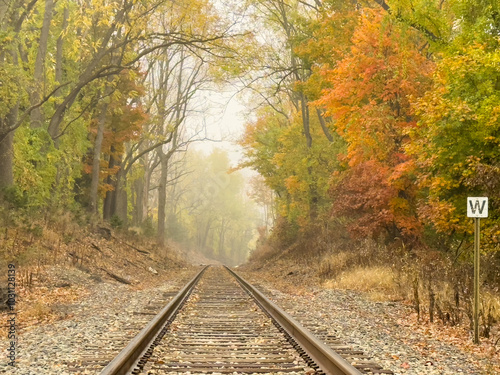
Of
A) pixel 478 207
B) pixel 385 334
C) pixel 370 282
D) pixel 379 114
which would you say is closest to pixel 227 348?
pixel 385 334

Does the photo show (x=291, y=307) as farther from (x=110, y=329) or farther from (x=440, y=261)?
(x=440, y=261)

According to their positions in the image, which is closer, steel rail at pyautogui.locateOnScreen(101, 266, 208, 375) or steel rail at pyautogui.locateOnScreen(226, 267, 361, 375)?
steel rail at pyautogui.locateOnScreen(101, 266, 208, 375)

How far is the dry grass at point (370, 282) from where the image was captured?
12.4 meters

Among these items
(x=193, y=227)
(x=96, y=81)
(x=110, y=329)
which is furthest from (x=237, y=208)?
(x=110, y=329)

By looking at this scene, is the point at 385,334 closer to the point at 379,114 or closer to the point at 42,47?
the point at 379,114

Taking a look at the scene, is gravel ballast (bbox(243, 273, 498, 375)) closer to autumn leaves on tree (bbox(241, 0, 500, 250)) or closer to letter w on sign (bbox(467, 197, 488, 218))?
letter w on sign (bbox(467, 197, 488, 218))

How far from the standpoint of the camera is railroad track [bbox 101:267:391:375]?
5.21m

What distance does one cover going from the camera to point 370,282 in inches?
543

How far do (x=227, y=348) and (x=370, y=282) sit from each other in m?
8.37

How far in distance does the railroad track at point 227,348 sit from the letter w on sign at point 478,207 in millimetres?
3064

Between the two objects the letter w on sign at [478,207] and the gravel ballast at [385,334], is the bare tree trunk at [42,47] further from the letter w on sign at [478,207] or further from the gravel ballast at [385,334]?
the letter w on sign at [478,207]

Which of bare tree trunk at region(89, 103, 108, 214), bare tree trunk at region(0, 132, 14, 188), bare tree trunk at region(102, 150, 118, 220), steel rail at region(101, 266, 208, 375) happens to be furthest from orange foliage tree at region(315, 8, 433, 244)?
bare tree trunk at region(102, 150, 118, 220)

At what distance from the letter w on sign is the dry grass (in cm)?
473

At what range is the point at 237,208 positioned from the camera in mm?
83688
